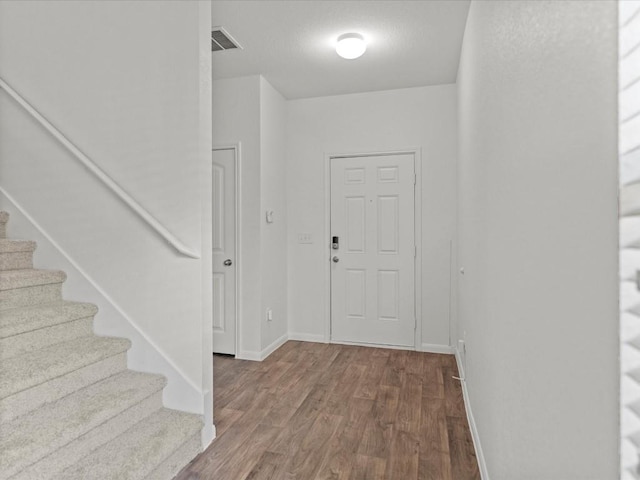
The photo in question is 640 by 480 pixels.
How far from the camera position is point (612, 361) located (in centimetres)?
64

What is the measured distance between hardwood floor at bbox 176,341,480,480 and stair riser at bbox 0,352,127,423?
2.23 feet

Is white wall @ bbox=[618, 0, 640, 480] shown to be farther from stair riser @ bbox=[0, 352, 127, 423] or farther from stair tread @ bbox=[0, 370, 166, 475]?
stair riser @ bbox=[0, 352, 127, 423]

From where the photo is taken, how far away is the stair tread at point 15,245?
7.58 ft

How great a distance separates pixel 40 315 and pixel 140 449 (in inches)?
34.2

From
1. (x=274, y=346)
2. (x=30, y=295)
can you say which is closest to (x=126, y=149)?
(x=30, y=295)

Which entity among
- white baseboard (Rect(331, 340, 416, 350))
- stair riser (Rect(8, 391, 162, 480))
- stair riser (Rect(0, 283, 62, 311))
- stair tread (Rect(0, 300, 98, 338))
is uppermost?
stair riser (Rect(0, 283, 62, 311))

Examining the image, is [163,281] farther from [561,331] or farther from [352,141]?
[352,141]

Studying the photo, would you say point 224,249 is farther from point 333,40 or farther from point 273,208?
point 333,40

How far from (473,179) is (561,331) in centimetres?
169

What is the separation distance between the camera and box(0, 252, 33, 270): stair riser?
2312mm

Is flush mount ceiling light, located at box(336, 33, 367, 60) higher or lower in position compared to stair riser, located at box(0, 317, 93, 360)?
higher

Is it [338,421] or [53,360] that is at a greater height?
[53,360]

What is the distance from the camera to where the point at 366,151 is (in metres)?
4.10

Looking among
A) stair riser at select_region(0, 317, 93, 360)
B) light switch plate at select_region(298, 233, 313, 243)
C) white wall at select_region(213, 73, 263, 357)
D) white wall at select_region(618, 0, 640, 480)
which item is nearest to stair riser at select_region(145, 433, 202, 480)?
stair riser at select_region(0, 317, 93, 360)
